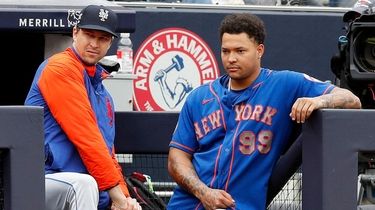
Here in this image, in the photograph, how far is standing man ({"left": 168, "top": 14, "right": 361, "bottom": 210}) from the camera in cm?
435

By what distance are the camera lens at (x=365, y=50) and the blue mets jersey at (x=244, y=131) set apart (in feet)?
5.88

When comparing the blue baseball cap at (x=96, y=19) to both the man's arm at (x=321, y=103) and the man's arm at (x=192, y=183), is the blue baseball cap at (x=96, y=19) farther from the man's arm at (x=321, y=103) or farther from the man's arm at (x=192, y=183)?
the man's arm at (x=321, y=103)

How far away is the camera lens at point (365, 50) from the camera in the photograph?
20.5 ft

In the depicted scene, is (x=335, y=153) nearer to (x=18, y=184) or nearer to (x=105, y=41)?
(x=18, y=184)

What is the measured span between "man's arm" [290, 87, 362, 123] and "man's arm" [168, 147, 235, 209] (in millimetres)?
493

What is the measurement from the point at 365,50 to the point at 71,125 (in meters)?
2.42

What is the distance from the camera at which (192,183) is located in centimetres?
448

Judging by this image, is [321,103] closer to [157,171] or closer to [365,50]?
[157,171]

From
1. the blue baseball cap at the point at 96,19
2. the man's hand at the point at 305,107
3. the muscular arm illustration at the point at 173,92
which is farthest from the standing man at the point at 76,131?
the muscular arm illustration at the point at 173,92

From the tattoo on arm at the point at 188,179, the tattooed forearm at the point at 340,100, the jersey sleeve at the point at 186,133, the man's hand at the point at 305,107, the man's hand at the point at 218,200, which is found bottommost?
the man's hand at the point at 218,200

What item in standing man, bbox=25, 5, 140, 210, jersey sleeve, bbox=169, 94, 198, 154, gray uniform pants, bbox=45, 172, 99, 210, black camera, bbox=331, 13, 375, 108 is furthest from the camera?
black camera, bbox=331, 13, 375, 108

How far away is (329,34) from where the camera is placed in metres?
9.85

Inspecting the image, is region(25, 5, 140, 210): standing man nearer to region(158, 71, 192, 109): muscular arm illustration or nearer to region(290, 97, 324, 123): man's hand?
region(290, 97, 324, 123): man's hand

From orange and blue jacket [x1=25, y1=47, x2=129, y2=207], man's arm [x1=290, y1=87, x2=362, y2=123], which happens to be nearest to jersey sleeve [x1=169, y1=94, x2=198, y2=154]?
orange and blue jacket [x1=25, y1=47, x2=129, y2=207]
